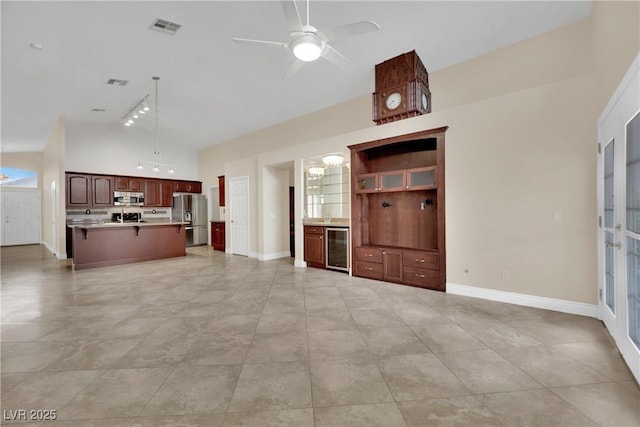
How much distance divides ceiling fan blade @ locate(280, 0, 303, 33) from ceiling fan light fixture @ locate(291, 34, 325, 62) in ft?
0.26

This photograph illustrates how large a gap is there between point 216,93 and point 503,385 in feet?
20.5

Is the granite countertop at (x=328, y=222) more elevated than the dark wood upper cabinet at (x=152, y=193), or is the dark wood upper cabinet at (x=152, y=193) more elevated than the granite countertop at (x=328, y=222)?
the dark wood upper cabinet at (x=152, y=193)

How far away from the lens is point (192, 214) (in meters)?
9.80

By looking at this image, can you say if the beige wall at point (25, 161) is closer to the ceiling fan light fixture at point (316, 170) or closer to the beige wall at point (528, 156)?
the ceiling fan light fixture at point (316, 170)

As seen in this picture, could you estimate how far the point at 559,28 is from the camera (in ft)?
11.5

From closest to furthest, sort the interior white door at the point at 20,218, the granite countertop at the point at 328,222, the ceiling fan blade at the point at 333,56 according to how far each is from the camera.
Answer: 1. the ceiling fan blade at the point at 333,56
2. the granite countertop at the point at 328,222
3. the interior white door at the point at 20,218

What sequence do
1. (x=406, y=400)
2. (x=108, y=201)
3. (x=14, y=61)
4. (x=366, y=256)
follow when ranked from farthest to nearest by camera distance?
(x=108, y=201) → (x=366, y=256) → (x=14, y=61) → (x=406, y=400)

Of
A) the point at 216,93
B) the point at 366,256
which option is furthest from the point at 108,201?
the point at 366,256

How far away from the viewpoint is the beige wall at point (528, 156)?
3191 mm

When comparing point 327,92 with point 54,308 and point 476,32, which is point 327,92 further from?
point 54,308

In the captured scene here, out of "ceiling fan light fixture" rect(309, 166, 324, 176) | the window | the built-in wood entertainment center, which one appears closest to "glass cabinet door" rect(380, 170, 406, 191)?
the built-in wood entertainment center

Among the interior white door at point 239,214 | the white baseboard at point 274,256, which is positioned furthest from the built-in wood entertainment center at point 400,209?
the interior white door at point 239,214

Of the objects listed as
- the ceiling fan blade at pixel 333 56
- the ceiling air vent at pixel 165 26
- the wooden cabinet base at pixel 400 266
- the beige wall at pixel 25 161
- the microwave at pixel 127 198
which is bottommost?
the wooden cabinet base at pixel 400 266

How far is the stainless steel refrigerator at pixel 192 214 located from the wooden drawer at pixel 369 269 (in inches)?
266
